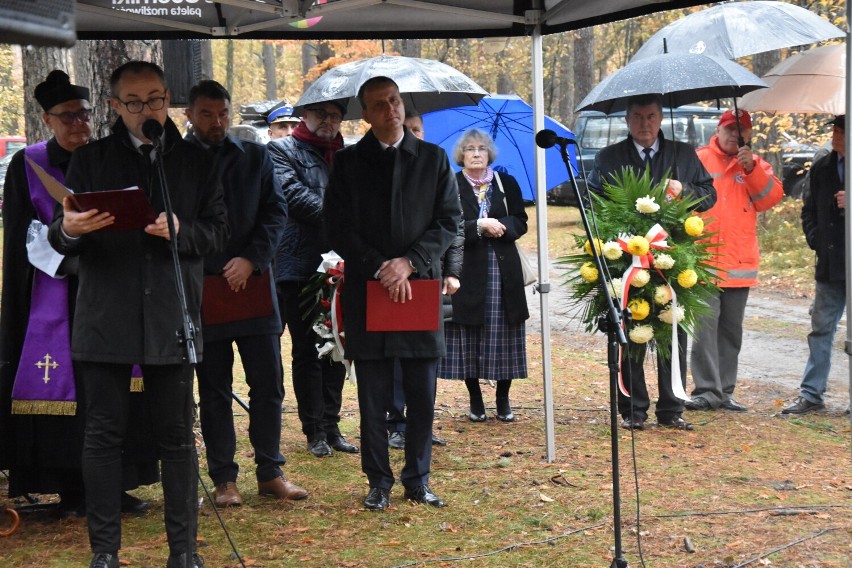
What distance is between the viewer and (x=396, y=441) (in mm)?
7109

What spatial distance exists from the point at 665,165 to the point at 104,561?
4.78m

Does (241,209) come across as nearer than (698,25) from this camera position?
Yes

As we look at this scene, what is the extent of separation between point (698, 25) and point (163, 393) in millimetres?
5496

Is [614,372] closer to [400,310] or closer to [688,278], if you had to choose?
[400,310]

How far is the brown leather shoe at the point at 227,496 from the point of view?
566 centimetres

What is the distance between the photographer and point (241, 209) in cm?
571

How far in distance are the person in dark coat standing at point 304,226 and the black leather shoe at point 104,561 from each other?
240 centimetres

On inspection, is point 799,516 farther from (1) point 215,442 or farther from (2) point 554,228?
(2) point 554,228

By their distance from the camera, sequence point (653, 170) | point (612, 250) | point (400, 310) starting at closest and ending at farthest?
1. point (400, 310)
2. point (612, 250)
3. point (653, 170)

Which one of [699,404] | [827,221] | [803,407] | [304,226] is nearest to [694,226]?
[827,221]

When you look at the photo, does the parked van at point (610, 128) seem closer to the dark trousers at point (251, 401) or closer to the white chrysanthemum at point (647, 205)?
the white chrysanthemum at point (647, 205)

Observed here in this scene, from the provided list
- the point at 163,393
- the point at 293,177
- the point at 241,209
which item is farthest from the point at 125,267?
the point at 293,177

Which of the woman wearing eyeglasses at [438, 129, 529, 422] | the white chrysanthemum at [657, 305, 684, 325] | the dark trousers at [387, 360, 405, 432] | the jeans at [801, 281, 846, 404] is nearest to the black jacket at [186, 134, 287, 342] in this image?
the dark trousers at [387, 360, 405, 432]

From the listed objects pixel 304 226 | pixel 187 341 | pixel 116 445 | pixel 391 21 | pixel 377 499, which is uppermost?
pixel 391 21
